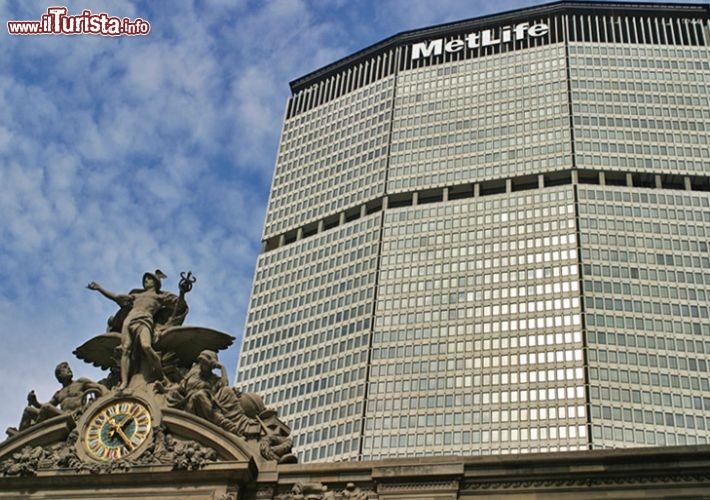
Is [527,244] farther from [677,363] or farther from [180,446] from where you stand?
[180,446]

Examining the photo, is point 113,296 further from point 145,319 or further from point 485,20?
point 485,20

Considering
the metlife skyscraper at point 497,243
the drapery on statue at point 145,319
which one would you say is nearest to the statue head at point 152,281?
the drapery on statue at point 145,319

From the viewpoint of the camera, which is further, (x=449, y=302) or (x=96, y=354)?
(x=449, y=302)

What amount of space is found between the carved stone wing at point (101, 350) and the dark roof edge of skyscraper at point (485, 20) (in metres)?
134

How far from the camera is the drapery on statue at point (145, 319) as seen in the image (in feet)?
108

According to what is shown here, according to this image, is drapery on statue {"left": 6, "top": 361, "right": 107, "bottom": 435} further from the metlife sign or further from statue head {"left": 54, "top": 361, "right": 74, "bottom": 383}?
the metlife sign

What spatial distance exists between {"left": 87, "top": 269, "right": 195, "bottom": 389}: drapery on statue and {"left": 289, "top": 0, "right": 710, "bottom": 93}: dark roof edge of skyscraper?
132809 mm

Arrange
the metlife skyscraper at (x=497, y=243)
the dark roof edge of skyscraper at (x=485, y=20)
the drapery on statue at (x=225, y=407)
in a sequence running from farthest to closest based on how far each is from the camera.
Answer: the dark roof edge of skyscraper at (x=485, y=20)
the metlife skyscraper at (x=497, y=243)
the drapery on statue at (x=225, y=407)

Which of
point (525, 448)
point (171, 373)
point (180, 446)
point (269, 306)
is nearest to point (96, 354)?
point (171, 373)

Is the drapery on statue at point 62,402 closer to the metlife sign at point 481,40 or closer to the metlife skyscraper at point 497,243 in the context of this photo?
the metlife skyscraper at point 497,243

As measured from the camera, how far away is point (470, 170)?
477 feet

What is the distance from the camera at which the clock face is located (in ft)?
103

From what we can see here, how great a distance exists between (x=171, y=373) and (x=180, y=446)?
3.05 meters

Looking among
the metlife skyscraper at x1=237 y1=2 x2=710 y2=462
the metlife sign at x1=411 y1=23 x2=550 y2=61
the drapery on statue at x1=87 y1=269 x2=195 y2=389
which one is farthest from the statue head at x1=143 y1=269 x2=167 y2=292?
the metlife sign at x1=411 y1=23 x2=550 y2=61
